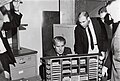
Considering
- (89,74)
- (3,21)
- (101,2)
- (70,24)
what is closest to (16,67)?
(3,21)

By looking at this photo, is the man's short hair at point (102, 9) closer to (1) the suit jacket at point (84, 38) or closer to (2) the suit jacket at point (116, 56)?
(1) the suit jacket at point (84, 38)

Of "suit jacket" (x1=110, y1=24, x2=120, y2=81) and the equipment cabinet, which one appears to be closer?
the equipment cabinet

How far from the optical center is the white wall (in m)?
2.18

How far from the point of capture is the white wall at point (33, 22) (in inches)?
86.0

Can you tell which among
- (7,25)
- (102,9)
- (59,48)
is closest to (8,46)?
(7,25)

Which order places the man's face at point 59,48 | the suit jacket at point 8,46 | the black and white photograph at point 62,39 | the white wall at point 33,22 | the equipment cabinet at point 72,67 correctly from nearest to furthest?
the equipment cabinet at point 72,67, the black and white photograph at point 62,39, the man's face at point 59,48, the suit jacket at point 8,46, the white wall at point 33,22

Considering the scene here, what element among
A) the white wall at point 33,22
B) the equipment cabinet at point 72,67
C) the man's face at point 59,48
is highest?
the white wall at point 33,22

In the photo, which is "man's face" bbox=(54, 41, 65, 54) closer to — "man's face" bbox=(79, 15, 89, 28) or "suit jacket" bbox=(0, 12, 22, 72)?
"man's face" bbox=(79, 15, 89, 28)

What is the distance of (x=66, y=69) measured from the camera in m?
1.38

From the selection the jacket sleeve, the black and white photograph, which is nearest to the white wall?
the black and white photograph

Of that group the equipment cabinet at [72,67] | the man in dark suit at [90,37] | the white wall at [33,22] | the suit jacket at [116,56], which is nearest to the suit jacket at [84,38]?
the man in dark suit at [90,37]

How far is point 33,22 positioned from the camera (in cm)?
223

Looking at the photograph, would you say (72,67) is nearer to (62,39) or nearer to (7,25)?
(62,39)

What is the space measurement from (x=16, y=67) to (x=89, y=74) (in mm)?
869
